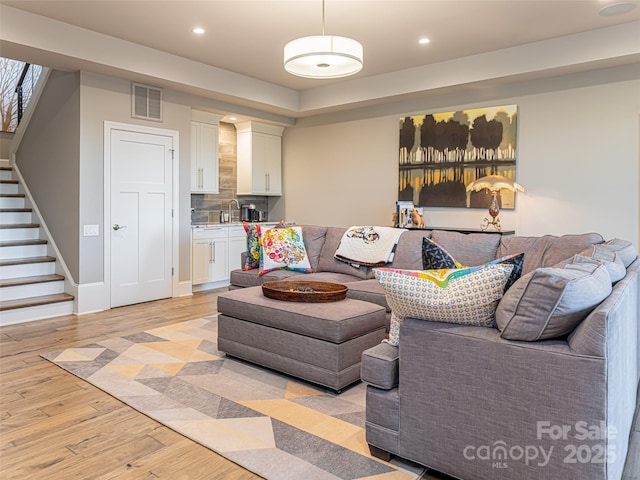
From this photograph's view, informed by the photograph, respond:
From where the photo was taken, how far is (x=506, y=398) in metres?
1.68

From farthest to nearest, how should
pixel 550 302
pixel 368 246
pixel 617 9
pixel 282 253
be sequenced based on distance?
pixel 282 253 < pixel 368 246 < pixel 617 9 < pixel 550 302

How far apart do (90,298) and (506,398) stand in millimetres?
4605

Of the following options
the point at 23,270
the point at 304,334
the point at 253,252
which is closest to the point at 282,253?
the point at 253,252

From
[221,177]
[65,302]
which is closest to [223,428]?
[65,302]

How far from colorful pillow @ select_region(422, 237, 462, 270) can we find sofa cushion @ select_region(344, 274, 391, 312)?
114 cm

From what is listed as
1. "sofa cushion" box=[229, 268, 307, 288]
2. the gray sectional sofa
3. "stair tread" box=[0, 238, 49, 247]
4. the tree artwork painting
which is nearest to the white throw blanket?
"sofa cushion" box=[229, 268, 307, 288]

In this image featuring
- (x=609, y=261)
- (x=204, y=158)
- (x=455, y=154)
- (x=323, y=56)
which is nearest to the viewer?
(x=609, y=261)

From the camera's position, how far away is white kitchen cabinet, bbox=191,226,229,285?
6168mm

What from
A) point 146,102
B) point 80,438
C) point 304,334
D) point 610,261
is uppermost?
point 146,102

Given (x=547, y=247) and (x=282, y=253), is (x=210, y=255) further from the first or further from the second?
(x=547, y=247)

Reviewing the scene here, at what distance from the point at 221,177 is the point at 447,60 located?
148 inches

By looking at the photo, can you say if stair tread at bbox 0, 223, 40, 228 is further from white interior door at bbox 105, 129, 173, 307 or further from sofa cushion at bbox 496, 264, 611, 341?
sofa cushion at bbox 496, 264, 611, 341

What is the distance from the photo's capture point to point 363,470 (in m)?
2.01

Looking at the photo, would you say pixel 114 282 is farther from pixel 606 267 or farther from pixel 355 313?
pixel 606 267
